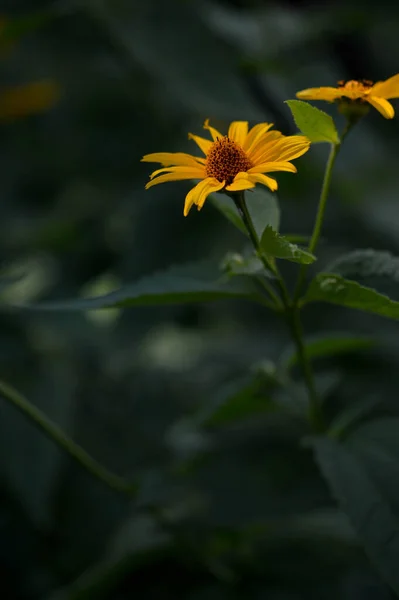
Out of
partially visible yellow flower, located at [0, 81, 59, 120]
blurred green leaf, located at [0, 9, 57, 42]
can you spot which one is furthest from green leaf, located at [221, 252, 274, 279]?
partially visible yellow flower, located at [0, 81, 59, 120]

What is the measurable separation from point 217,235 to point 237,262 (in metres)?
0.54

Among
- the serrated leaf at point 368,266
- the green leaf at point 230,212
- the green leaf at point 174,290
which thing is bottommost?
the serrated leaf at point 368,266

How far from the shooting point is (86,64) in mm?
1115

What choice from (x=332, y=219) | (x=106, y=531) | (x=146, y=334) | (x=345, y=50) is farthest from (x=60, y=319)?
(x=345, y=50)

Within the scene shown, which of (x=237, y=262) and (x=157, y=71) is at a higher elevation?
(x=157, y=71)

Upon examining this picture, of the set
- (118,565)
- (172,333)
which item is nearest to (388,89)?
(118,565)

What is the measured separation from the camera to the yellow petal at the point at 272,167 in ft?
1.22

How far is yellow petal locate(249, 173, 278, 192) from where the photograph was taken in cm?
36

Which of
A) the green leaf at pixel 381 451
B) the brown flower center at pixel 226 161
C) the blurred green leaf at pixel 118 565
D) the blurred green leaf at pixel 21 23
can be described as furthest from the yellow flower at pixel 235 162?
the blurred green leaf at pixel 21 23

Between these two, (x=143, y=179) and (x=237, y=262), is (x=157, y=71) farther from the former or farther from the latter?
(x=237, y=262)

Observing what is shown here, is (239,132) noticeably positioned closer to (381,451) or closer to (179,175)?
Answer: (179,175)

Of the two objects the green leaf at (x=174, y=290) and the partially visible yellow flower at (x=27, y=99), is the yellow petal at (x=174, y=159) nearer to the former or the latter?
the green leaf at (x=174, y=290)

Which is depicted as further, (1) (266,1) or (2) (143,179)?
(1) (266,1)

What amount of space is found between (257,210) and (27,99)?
73 centimetres
